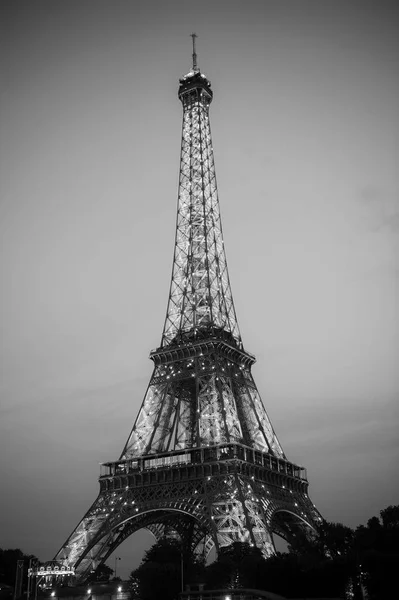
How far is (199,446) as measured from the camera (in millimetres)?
61438

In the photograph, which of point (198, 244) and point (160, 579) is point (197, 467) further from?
point (198, 244)

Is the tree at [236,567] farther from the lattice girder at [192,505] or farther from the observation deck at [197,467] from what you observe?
the observation deck at [197,467]

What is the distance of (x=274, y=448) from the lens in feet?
228

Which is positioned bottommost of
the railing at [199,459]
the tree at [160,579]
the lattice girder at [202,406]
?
the tree at [160,579]

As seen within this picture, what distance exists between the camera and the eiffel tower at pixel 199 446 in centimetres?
5797

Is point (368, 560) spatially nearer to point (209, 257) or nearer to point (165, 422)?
point (165, 422)

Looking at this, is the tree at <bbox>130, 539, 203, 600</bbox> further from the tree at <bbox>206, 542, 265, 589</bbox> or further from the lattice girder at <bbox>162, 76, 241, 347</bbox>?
the lattice girder at <bbox>162, 76, 241, 347</bbox>

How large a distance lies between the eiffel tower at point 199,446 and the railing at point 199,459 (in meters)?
0.11

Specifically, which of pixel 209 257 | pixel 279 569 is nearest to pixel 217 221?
pixel 209 257

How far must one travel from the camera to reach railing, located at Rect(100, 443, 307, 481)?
196 feet

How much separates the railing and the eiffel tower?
0.11 metres

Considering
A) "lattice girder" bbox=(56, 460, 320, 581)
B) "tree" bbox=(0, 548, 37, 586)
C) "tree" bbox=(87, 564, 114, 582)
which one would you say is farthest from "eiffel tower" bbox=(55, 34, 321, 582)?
"tree" bbox=(0, 548, 37, 586)

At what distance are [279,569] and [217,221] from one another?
4646cm

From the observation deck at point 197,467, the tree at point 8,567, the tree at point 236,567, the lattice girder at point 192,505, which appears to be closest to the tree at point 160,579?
the tree at point 236,567
